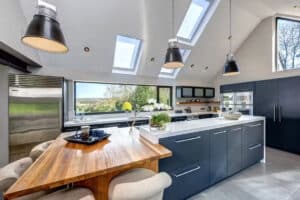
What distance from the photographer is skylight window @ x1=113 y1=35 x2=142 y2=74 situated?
447 cm

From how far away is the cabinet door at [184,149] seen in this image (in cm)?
194

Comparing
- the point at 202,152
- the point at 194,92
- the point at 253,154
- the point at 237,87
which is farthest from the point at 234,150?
the point at 194,92

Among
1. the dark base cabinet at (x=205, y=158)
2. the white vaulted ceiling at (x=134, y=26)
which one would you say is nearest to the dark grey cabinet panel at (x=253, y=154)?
the dark base cabinet at (x=205, y=158)

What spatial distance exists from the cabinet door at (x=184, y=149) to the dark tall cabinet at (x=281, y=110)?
335 cm

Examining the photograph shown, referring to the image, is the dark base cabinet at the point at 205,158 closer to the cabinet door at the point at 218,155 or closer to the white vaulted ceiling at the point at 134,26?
the cabinet door at the point at 218,155

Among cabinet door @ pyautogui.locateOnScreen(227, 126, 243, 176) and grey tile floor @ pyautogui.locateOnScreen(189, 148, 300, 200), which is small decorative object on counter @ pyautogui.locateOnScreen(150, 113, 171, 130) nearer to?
grey tile floor @ pyautogui.locateOnScreen(189, 148, 300, 200)

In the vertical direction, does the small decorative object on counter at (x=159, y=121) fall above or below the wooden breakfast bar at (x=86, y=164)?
above

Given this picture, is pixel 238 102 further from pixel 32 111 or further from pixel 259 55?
pixel 32 111

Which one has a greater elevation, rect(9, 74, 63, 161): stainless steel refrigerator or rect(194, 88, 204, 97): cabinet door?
rect(194, 88, 204, 97): cabinet door

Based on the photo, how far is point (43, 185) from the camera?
0.97 meters

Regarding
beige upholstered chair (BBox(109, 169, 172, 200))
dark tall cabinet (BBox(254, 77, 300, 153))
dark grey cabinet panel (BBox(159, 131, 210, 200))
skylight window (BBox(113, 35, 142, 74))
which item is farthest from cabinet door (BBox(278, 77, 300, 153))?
beige upholstered chair (BBox(109, 169, 172, 200))

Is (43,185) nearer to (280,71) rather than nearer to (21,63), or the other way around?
(21,63)

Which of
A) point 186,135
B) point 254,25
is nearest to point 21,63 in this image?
point 186,135

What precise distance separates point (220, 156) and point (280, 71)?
3.81 m
